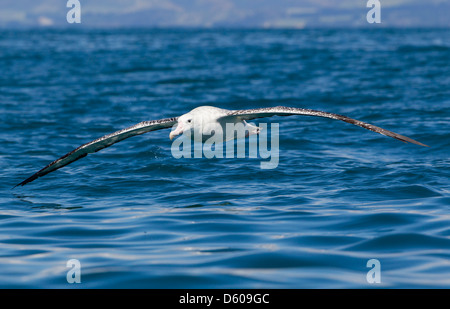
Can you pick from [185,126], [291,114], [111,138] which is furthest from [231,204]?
[111,138]

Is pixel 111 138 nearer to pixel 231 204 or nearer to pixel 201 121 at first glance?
pixel 201 121

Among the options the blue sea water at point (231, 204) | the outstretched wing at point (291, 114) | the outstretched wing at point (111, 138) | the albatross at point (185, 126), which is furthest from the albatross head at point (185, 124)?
the blue sea water at point (231, 204)

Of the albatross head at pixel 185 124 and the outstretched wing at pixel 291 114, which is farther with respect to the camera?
the albatross head at pixel 185 124

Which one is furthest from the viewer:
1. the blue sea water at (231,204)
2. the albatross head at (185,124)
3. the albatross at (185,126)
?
the albatross at (185,126)

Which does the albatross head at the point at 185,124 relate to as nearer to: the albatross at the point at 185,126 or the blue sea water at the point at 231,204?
the albatross at the point at 185,126

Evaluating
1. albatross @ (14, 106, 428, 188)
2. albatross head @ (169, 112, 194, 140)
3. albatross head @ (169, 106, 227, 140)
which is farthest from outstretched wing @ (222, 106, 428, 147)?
albatross head @ (169, 112, 194, 140)

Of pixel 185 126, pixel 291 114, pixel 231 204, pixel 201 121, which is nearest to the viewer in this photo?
pixel 291 114

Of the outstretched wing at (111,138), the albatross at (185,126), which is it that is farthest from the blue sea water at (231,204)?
the albatross at (185,126)

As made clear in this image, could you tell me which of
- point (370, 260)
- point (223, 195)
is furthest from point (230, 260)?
point (223, 195)

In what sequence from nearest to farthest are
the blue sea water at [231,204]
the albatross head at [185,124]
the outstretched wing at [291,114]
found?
the blue sea water at [231,204] → the outstretched wing at [291,114] → the albatross head at [185,124]

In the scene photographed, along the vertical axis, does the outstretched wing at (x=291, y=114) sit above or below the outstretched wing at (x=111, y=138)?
below

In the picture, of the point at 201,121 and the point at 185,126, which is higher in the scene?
the point at 201,121
